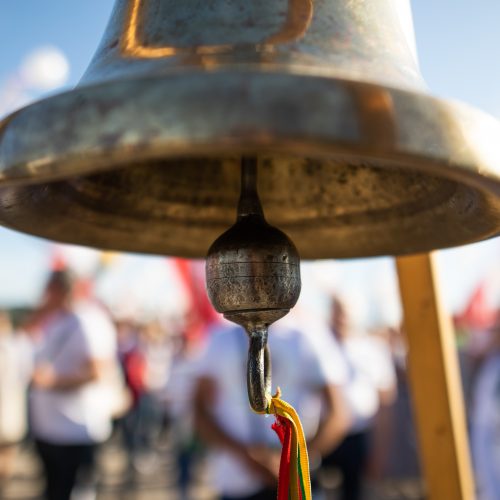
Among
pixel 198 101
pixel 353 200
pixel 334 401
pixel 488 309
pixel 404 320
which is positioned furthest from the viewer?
pixel 488 309

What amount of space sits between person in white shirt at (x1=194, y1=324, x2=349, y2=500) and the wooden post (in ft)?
4.42

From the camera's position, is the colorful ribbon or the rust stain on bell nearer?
the rust stain on bell

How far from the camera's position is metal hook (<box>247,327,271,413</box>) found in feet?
2.93

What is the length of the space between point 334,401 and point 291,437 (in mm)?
2534

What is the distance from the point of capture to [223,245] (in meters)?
0.91

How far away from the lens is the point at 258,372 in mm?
893

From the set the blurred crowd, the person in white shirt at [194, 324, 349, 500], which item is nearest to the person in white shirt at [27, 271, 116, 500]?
the blurred crowd

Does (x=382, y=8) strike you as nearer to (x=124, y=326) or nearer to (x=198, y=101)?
(x=198, y=101)

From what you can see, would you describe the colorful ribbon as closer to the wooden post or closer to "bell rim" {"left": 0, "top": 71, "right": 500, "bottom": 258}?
"bell rim" {"left": 0, "top": 71, "right": 500, "bottom": 258}

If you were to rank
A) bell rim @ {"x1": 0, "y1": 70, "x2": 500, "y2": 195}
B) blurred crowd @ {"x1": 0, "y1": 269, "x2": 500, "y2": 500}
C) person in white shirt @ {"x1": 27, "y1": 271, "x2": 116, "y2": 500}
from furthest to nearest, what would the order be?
person in white shirt @ {"x1": 27, "y1": 271, "x2": 116, "y2": 500}
blurred crowd @ {"x1": 0, "y1": 269, "x2": 500, "y2": 500}
bell rim @ {"x1": 0, "y1": 70, "x2": 500, "y2": 195}

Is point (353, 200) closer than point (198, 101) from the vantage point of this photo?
No

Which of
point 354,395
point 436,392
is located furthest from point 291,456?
point 354,395

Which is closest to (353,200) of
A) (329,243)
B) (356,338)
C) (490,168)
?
(329,243)

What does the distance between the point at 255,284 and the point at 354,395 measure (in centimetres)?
399
